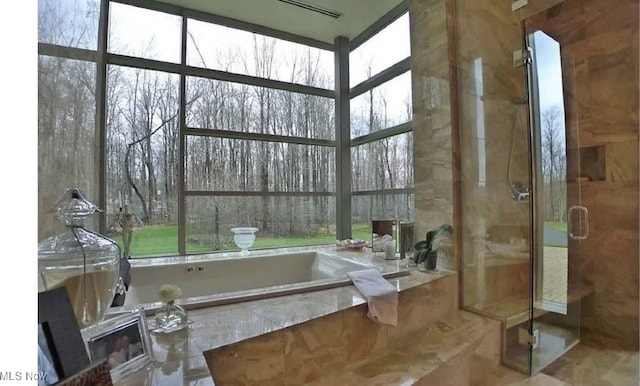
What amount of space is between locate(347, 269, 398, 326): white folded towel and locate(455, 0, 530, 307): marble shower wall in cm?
88

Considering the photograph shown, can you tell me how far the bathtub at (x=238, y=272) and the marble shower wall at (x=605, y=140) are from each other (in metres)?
1.51

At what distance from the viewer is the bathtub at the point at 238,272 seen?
2.47 metres

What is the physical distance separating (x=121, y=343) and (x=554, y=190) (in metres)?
2.84

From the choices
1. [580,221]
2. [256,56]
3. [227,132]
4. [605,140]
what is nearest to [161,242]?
[227,132]

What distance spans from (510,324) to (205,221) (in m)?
2.61

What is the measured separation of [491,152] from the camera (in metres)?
2.59

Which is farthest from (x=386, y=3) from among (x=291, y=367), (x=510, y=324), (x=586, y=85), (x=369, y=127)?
(x=291, y=367)

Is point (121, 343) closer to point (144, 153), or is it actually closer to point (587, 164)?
point (144, 153)

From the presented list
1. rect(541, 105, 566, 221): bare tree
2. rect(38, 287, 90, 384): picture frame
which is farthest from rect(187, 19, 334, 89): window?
rect(38, 287, 90, 384): picture frame

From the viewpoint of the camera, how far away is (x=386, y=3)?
3.28 meters

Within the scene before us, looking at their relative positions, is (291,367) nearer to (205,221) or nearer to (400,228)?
(400,228)

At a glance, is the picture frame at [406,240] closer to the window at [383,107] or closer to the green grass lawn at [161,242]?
the window at [383,107]

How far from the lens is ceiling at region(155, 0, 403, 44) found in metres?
3.20

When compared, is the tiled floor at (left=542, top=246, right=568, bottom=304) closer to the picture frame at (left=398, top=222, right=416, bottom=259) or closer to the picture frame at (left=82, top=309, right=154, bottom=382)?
the picture frame at (left=398, top=222, right=416, bottom=259)
